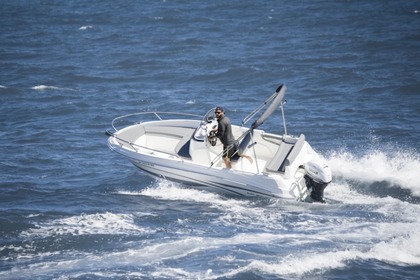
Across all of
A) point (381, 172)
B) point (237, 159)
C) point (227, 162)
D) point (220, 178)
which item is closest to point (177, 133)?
point (237, 159)

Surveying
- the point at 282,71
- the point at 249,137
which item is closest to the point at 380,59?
the point at 282,71

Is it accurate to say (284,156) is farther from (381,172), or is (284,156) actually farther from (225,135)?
(381,172)

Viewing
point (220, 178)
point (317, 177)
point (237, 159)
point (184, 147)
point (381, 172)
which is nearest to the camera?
point (317, 177)

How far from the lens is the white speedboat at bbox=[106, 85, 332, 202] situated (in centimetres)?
1711

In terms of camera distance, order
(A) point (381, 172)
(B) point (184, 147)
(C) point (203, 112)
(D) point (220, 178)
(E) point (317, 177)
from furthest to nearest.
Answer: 1. (C) point (203, 112)
2. (A) point (381, 172)
3. (B) point (184, 147)
4. (D) point (220, 178)
5. (E) point (317, 177)

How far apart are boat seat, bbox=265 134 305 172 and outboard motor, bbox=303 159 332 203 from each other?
1.56 ft

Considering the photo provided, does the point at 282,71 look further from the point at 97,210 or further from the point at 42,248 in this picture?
the point at 42,248

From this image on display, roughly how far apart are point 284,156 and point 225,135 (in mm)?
1731

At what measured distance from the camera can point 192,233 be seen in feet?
51.2

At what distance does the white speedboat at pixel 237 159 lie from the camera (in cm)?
1711

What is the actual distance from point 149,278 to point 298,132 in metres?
12.5

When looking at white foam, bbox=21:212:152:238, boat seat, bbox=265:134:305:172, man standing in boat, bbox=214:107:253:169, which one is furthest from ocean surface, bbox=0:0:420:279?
man standing in boat, bbox=214:107:253:169

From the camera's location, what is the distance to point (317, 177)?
55.9ft

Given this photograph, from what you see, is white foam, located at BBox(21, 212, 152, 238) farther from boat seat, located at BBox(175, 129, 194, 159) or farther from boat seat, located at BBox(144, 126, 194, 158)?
Answer: boat seat, located at BBox(144, 126, 194, 158)
